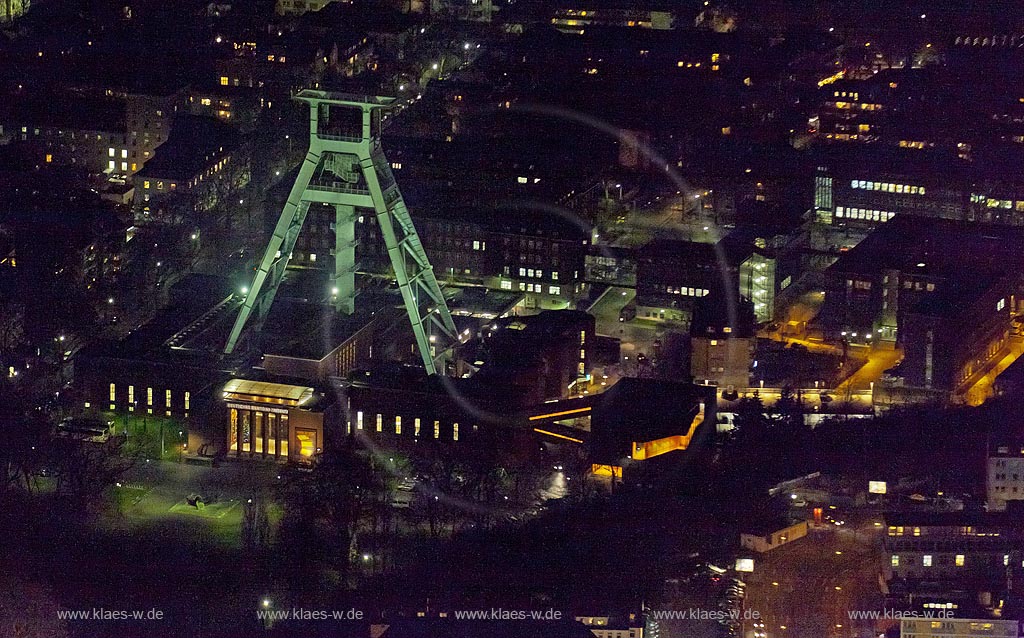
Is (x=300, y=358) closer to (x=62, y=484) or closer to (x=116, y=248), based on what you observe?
(x=62, y=484)

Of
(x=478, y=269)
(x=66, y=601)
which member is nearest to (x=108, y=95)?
(x=478, y=269)

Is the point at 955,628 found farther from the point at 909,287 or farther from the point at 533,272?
the point at 533,272

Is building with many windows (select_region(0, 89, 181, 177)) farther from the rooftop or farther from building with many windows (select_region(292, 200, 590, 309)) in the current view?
the rooftop

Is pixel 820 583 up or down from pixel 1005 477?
down

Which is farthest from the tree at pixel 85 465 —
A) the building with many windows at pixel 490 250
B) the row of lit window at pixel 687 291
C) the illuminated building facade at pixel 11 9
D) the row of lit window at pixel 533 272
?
the illuminated building facade at pixel 11 9

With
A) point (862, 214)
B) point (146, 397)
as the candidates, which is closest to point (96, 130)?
point (146, 397)

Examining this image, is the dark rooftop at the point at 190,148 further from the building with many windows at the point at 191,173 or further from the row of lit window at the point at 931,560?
the row of lit window at the point at 931,560
